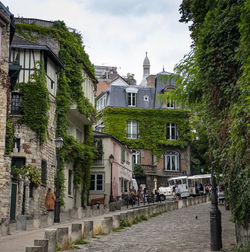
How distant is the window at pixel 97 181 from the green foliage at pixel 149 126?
34.7 feet

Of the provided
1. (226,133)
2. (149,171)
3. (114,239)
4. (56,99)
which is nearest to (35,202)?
(56,99)

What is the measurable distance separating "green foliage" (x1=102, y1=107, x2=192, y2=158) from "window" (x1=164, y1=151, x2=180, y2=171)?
0.88m

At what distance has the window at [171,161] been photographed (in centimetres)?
4984

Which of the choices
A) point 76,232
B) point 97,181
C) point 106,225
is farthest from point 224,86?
point 97,181

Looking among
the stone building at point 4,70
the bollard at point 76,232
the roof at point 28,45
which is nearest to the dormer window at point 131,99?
the roof at point 28,45

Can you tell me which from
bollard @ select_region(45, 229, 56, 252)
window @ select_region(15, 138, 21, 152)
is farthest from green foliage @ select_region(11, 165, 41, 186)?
Result: bollard @ select_region(45, 229, 56, 252)

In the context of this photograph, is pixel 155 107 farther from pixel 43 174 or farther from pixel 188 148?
pixel 43 174

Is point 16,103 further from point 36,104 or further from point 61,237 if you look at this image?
point 61,237

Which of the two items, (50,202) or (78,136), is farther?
(78,136)

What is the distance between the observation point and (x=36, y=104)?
81.7 ft

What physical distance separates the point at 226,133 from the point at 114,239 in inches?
202

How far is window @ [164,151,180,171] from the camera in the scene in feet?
164

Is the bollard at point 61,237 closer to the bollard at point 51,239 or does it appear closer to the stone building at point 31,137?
the bollard at point 51,239

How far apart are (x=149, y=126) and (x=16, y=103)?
26.4m
